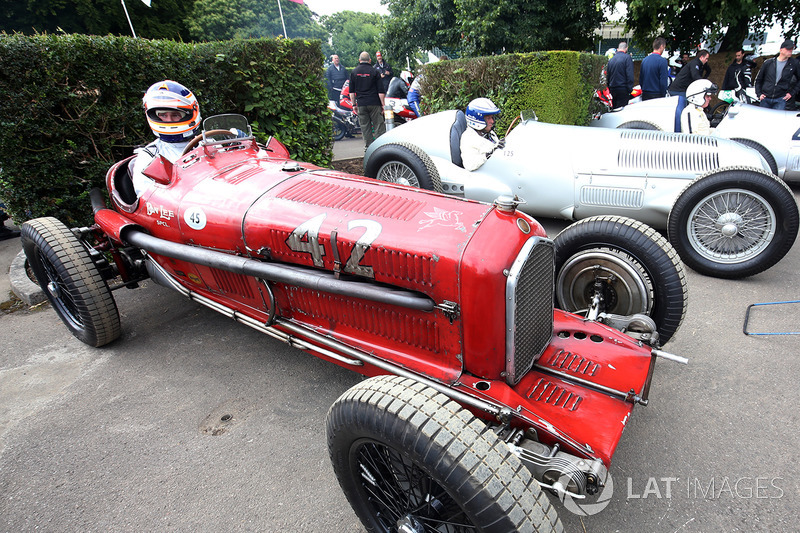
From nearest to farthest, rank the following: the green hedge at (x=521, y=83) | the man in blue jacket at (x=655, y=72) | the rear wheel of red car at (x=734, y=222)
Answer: the rear wheel of red car at (x=734, y=222) → the green hedge at (x=521, y=83) → the man in blue jacket at (x=655, y=72)

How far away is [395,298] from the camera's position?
217cm

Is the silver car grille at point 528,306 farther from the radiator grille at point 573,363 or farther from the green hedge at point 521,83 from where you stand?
the green hedge at point 521,83

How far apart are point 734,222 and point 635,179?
100 cm

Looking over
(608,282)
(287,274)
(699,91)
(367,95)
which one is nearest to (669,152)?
(608,282)

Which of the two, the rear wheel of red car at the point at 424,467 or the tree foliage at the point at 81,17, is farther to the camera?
the tree foliage at the point at 81,17

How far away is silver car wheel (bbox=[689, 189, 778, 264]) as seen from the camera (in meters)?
3.98

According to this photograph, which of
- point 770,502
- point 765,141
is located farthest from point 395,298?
point 765,141

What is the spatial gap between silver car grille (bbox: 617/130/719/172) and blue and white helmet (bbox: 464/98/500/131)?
1526 mm

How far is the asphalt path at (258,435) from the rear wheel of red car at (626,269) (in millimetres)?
502

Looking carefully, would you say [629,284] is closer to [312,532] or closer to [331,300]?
[331,300]

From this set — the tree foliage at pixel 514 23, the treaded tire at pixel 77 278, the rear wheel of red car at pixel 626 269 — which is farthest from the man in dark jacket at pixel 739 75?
the treaded tire at pixel 77 278

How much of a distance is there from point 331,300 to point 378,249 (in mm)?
570

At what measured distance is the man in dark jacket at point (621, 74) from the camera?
9.12m

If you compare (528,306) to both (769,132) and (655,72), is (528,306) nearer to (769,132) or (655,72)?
(769,132)
